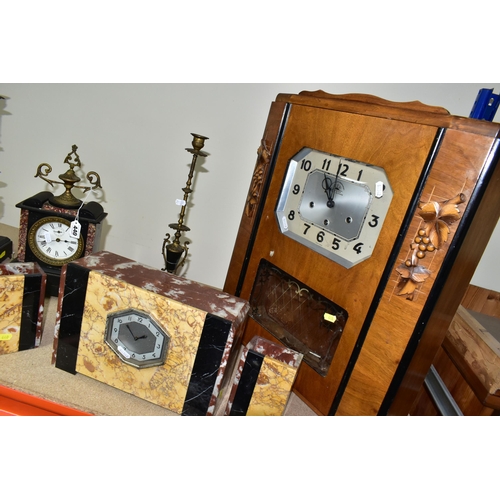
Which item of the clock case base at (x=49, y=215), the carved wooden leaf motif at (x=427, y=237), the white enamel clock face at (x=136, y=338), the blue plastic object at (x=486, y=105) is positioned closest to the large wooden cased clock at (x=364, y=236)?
the carved wooden leaf motif at (x=427, y=237)

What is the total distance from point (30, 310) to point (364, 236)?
40.4 inches

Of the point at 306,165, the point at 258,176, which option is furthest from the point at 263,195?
the point at 306,165

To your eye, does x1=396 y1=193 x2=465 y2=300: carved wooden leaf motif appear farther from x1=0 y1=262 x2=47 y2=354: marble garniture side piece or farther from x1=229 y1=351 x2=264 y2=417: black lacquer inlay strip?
x1=0 y1=262 x2=47 y2=354: marble garniture side piece

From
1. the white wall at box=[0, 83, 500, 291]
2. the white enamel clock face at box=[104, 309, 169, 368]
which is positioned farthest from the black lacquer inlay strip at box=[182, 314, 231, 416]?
the white wall at box=[0, 83, 500, 291]

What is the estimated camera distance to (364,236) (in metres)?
1.19

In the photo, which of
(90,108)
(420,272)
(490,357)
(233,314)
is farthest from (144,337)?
(90,108)

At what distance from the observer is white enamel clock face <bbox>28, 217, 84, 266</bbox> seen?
59.7 inches

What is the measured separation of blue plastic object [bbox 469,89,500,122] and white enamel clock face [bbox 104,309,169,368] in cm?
102

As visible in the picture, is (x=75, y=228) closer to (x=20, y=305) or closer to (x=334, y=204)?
(x=20, y=305)

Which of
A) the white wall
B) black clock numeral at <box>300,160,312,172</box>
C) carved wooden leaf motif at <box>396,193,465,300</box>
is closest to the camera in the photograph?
carved wooden leaf motif at <box>396,193,465,300</box>

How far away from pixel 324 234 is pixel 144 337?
2.02 feet

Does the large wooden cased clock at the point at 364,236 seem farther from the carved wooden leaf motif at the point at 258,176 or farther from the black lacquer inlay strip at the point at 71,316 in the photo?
the black lacquer inlay strip at the point at 71,316

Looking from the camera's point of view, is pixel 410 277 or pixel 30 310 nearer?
pixel 410 277

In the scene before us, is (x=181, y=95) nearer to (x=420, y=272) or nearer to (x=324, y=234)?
(x=324, y=234)
